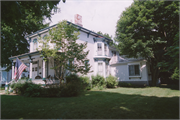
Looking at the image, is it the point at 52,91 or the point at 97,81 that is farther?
the point at 97,81

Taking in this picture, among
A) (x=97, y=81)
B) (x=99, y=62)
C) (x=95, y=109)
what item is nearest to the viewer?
(x=95, y=109)

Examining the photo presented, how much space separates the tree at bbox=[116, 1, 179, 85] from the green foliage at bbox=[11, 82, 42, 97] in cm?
1167

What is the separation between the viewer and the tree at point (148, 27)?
1454 cm

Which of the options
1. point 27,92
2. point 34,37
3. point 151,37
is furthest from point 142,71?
point 34,37

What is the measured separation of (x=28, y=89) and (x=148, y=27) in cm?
1444

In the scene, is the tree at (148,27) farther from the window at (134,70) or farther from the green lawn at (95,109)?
the green lawn at (95,109)

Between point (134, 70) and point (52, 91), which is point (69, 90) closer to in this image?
point (52, 91)

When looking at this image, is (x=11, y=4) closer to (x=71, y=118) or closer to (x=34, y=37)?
(x=71, y=118)

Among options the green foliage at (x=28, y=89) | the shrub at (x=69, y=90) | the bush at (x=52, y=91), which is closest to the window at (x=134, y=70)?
the shrub at (x=69, y=90)

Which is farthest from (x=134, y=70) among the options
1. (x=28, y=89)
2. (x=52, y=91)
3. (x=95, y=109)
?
(x=95, y=109)

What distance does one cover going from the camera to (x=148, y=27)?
1489 cm

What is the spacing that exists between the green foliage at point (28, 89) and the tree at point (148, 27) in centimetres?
1167

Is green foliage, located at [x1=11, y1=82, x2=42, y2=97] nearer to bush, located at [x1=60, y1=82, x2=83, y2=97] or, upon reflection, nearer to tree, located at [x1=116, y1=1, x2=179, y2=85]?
bush, located at [x1=60, y1=82, x2=83, y2=97]

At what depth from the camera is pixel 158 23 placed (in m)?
15.0
